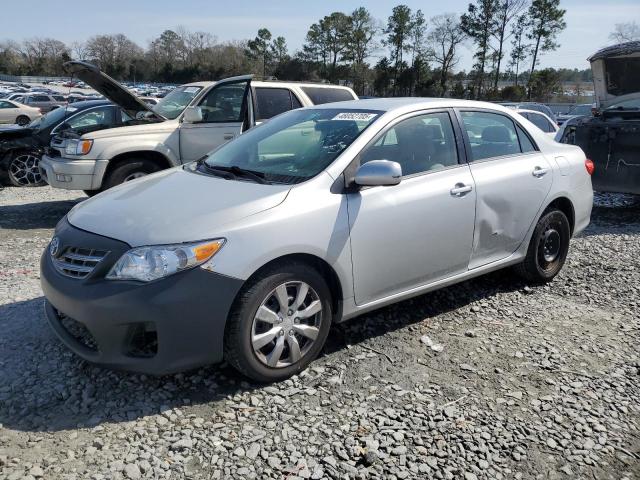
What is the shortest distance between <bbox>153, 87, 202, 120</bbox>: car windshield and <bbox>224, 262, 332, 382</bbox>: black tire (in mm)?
5340

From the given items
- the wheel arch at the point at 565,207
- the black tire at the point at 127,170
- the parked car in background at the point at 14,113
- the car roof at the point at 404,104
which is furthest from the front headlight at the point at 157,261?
the parked car in background at the point at 14,113

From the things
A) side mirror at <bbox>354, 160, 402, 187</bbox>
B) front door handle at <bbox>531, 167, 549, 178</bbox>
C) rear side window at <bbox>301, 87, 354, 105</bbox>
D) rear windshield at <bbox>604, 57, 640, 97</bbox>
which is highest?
rear windshield at <bbox>604, 57, 640, 97</bbox>

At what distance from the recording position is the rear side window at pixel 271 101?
771 centimetres

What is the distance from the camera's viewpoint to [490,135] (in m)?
4.46

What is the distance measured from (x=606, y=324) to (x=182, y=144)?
5654 mm

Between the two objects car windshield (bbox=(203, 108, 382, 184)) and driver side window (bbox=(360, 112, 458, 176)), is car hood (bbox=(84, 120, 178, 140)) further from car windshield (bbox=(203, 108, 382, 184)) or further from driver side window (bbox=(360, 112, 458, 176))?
driver side window (bbox=(360, 112, 458, 176))

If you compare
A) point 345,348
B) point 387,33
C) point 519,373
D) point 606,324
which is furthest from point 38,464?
point 387,33

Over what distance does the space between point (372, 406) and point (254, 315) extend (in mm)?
824

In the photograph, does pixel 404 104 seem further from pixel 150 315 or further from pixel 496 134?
pixel 150 315

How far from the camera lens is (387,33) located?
218ft

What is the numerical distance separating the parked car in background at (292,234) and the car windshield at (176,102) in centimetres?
396

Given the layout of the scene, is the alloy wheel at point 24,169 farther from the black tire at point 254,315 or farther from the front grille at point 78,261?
the black tire at point 254,315

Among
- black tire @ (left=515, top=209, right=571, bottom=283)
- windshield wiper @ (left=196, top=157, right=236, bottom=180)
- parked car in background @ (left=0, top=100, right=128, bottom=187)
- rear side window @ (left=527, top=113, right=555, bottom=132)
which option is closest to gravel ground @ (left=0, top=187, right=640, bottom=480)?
black tire @ (left=515, top=209, right=571, bottom=283)

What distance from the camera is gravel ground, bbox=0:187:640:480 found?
254 cm
